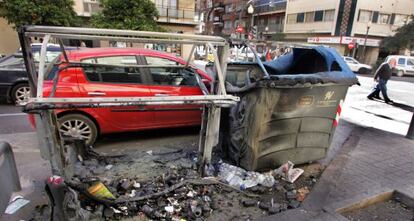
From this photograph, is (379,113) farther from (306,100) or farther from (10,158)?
(10,158)

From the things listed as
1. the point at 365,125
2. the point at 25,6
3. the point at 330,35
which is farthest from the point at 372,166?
the point at 330,35

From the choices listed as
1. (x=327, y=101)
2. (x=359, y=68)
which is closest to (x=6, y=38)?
(x=327, y=101)

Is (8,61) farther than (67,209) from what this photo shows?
Yes

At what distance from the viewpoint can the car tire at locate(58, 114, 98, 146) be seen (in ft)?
14.4

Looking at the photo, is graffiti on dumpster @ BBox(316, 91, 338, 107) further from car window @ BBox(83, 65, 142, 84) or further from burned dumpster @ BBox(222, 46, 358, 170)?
car window @ BBox(83, 65, 142, 84)

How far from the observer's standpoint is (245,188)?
11.8ft

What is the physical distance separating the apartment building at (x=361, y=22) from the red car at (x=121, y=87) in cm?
3124

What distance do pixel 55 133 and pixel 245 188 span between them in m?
2.29

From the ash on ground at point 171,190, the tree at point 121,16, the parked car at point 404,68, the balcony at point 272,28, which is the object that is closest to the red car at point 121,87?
the ash on ground at point 171,190

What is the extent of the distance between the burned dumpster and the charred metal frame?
50 centimetres

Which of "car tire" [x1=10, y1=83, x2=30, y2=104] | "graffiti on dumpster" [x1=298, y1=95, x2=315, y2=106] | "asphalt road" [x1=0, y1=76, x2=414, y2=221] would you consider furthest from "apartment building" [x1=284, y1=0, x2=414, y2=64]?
"car tire" [x1=10, y1=83, x2=30, y2=104]

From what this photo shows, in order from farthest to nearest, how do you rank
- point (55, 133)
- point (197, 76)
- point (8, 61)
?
point (8, 61) → point (197, 76) → point (55, 133)

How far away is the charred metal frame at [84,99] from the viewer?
8.50 ft

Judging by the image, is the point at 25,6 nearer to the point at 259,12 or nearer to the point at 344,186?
the point at 344,186
